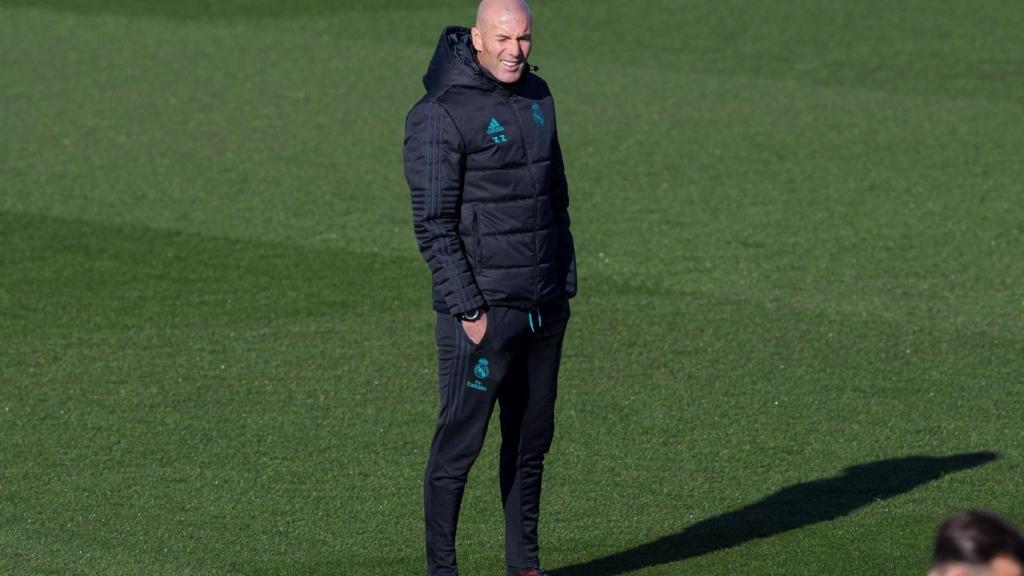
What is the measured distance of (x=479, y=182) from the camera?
5.75 meters

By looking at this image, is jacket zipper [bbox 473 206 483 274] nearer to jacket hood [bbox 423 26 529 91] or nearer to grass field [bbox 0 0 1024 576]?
jacket hood [bbox 423 26 529 91]

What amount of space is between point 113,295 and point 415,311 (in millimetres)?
1692

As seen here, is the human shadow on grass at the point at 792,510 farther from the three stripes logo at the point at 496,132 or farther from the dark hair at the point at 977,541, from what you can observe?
the dark hair at the point at 977,541

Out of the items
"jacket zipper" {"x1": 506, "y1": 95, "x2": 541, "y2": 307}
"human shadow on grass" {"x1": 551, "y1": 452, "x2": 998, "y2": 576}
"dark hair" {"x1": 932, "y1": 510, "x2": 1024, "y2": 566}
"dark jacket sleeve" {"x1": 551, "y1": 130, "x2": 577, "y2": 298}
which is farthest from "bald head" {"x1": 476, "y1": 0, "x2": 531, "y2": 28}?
"dark hair" {"x1": 932, "y1": 510, "x2": 1024, "y2": 566}

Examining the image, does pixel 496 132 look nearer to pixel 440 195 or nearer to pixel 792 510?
pixel 440 195

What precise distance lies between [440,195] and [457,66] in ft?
1.33

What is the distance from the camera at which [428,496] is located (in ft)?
19.9

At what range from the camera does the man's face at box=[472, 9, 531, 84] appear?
5.61 meters

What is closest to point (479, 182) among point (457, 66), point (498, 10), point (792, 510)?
point (457, 66)

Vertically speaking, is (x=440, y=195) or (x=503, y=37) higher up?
(x=503, y=37)

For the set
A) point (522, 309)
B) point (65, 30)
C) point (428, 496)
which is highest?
point (522, 309)

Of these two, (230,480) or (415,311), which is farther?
(415,311)

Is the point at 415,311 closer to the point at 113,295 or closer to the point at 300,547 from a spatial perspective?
the point at 113,295

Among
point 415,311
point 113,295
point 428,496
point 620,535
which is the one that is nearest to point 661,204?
point 415,311
